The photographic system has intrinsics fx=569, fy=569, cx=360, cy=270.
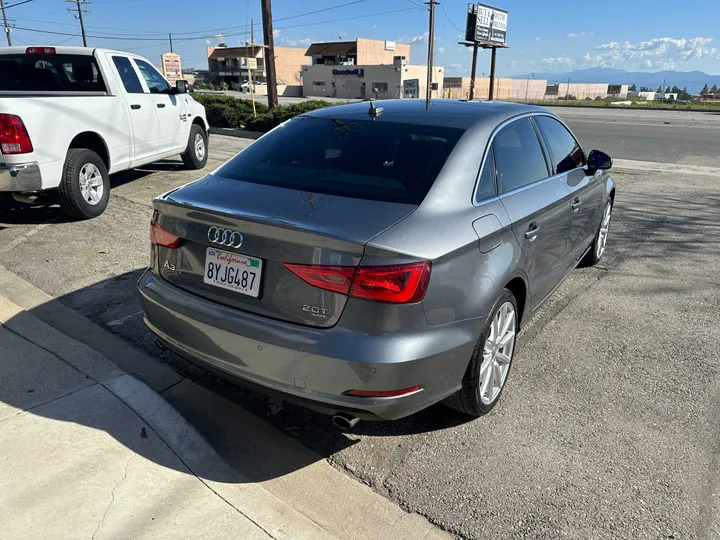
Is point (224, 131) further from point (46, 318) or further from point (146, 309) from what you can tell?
point (146, 309)

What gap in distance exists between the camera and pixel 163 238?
2939 millimetres

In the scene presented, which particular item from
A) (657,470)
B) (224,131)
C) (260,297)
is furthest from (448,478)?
(224,131)

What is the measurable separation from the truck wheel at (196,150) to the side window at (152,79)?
993 millimetres

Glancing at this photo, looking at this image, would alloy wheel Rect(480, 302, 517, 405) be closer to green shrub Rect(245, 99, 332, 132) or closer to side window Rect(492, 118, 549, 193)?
side window Rect(492, 118, 549, 193)

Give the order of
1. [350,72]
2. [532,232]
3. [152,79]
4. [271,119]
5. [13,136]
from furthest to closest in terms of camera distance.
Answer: [350,72] < [271,119] < [152,79] < [13,136] < [532,232]

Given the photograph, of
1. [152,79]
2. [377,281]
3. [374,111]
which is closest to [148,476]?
[377,281]

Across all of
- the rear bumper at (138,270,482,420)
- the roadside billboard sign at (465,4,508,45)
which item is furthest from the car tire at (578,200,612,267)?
the roadside billboard sign at (465,4,508,45)

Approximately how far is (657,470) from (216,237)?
2348mm

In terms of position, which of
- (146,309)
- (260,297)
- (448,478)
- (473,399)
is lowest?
(448,478)

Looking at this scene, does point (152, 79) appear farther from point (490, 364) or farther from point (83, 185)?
point (490, 364)

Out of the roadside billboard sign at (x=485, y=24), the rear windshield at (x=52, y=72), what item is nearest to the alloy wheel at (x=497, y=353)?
the rear windshield at (x=52, y=72)

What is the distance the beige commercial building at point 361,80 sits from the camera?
65.3 metres

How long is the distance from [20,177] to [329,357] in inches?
193

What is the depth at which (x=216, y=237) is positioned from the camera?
2.65 metres
